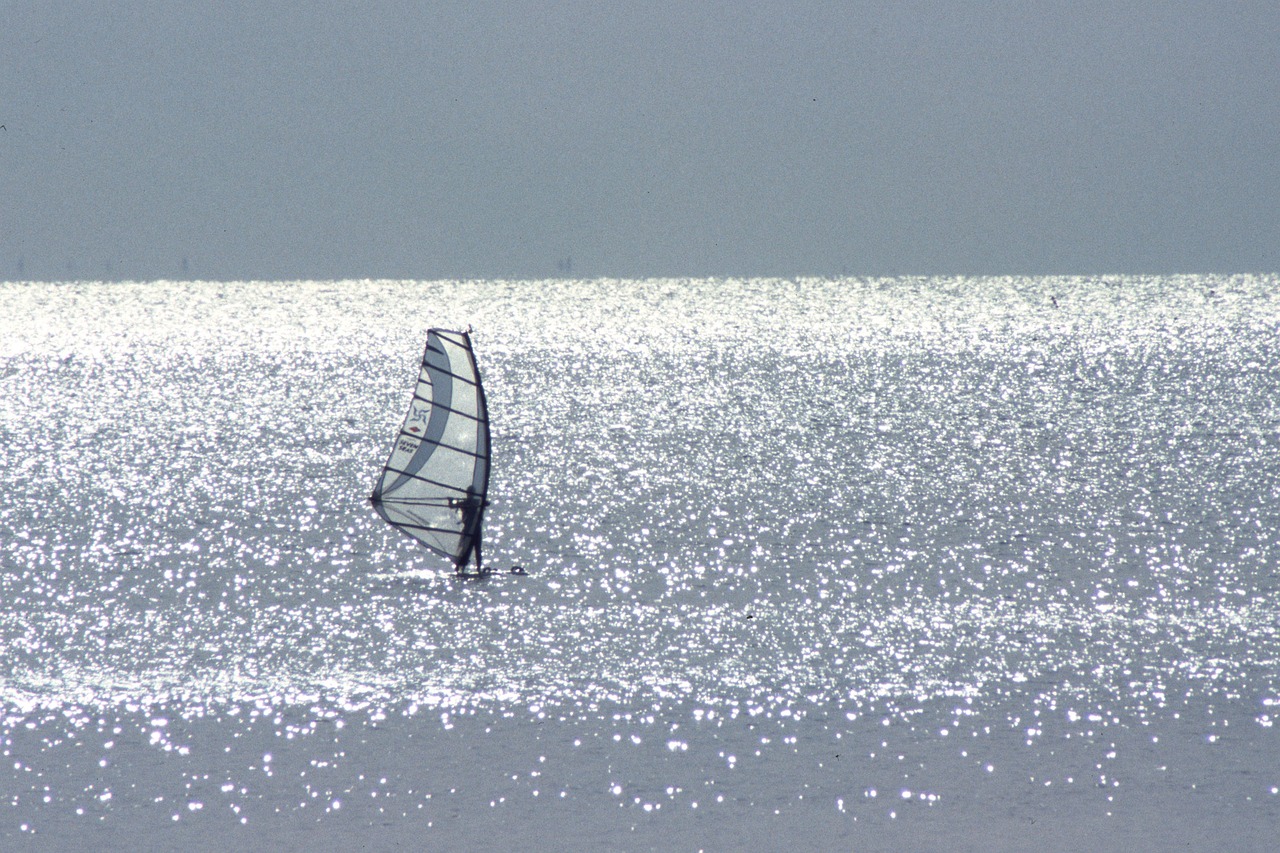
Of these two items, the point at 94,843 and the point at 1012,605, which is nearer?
the point at 94,843

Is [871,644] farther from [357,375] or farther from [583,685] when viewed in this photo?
[357,375]

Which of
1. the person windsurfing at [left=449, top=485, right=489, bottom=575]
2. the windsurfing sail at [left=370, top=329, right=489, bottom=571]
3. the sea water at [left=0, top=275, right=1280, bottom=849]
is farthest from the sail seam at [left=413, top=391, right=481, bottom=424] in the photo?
the sea water at [left=0, top=275, right=1280, bottom=849]

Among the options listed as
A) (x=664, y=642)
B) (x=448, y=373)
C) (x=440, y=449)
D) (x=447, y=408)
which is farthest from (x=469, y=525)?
(x=664, y=642)

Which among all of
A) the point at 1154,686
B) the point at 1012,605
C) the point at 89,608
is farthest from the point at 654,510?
the point at 1154,686

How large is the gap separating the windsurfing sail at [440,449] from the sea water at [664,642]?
1829mm

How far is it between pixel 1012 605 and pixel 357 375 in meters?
73.4

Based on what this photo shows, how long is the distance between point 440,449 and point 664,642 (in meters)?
6.11

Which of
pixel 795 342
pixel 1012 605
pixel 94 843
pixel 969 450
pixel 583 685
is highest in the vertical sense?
pixel 795 342

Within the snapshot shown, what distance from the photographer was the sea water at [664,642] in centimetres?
1664

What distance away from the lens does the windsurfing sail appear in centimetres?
2655

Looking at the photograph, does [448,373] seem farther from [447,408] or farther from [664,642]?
[664,642]

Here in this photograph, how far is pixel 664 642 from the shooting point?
78.7 ft

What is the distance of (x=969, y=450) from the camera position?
5025 cm

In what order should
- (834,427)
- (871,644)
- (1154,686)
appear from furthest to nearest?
(834,427) < (871,644) < (1154,686)
